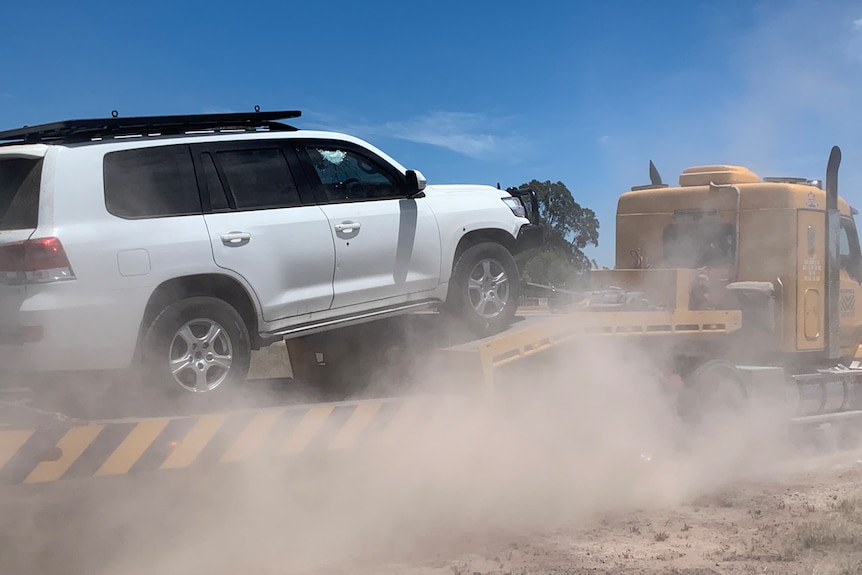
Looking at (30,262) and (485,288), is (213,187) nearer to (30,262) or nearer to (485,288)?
(30,262)

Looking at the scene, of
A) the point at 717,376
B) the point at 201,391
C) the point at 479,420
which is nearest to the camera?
the point at 201,391

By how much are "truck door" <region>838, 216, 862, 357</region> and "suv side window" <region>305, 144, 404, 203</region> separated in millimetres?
6561

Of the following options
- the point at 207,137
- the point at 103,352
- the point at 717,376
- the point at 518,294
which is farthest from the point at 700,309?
the point at 103,352

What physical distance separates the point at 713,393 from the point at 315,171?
16.3 feet

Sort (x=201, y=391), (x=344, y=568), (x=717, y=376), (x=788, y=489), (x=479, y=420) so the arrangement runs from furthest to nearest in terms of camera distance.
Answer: (x=717, y=376)
(x=788, y=489)
(x=479, y=420)
(x=344, y=568)
(x=201, y=391)

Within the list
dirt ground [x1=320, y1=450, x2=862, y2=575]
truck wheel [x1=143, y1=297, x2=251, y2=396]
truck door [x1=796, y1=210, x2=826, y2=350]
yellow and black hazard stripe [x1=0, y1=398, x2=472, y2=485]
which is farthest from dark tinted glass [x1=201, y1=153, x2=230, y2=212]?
truck door [x1=796, y1=210, x2=826, y2=350]

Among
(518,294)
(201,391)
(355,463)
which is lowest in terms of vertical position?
(355,463)

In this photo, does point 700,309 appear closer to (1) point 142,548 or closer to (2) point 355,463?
(2) point 355,463

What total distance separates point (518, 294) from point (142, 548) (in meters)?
3.24

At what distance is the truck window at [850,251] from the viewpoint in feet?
33.3

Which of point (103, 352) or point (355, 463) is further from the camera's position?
point (355, 463)

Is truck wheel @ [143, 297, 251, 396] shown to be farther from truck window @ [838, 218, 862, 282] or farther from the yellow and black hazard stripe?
truck window @ [838, 218, 862, 282]

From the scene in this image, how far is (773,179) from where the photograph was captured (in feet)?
32.0

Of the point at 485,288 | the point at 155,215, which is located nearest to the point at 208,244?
the point at 155,215
